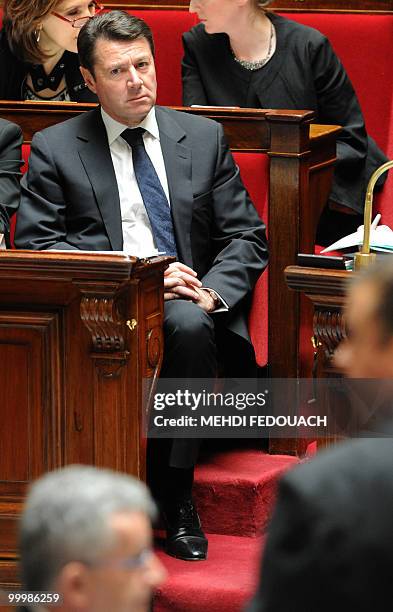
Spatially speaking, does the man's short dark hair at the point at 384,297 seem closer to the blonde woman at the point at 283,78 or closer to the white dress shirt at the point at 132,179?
the white dress shirt at the point at 132,179

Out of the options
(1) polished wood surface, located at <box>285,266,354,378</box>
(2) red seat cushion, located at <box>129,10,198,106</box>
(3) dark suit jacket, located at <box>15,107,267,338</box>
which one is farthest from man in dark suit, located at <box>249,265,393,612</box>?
(2) red seat cushion, located at <box>129,10,198,106</box>

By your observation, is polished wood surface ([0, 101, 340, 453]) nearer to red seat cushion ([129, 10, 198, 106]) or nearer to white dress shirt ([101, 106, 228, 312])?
white dress shirt ([101, 106, 228, 312])

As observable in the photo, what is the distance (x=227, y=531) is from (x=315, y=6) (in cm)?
185

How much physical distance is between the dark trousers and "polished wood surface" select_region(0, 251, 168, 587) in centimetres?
6

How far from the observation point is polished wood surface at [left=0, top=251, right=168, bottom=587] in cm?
288

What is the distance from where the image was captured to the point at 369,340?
4.23ft

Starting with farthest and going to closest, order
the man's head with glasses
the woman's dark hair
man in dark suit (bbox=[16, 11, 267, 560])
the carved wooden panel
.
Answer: the woman's dark hair < man in dark suit (bbox=[16, 11, 267, 560]) < the carved wooden panel < the man's head with glasses

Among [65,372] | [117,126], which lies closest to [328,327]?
[65,372]

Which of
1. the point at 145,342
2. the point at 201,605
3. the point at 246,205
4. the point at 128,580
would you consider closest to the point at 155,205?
the point at 246,205

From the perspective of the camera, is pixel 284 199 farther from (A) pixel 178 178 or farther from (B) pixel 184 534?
(B) pixel 184 534

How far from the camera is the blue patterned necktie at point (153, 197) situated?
327cm

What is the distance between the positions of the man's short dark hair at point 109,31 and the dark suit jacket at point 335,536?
2.20 m

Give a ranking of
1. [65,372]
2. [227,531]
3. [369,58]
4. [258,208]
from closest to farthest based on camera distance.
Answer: [65,372]
[227,531]
[258,208]
[369,58]

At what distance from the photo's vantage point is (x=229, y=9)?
3.84 metres
